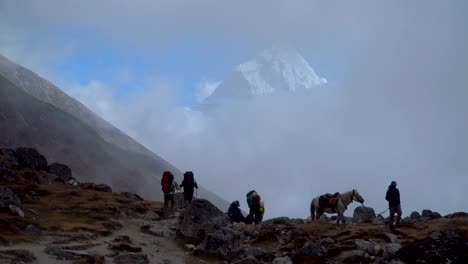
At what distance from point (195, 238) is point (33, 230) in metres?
7.09

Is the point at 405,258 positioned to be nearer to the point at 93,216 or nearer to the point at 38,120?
the point at 93,216

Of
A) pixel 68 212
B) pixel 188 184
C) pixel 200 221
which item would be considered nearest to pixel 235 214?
pixel 188 184

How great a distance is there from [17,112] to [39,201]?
151302 millimetres

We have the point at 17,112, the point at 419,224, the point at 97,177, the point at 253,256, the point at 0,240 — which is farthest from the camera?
Answer: the point at 17,112

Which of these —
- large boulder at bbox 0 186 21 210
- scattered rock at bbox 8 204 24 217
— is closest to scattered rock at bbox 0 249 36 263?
scattered rock at bbox 8 204 24 217

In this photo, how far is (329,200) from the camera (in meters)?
26.2

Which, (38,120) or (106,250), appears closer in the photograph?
(106,250)

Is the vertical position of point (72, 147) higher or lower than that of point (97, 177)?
higher

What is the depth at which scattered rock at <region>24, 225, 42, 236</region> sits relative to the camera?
21.2 metres

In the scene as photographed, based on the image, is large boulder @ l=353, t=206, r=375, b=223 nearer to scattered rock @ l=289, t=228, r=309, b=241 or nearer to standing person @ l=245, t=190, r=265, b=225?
standing person @ l=245, t=190, r=265, b=225

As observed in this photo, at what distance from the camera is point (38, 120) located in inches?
6801

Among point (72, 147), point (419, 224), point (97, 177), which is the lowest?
point (419, 224)

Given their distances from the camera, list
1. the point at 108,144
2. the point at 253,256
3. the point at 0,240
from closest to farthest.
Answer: the point at 0,240 < the point at 253,256 < the point at 108,144

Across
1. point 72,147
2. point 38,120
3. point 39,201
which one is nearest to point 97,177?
point 72,147
